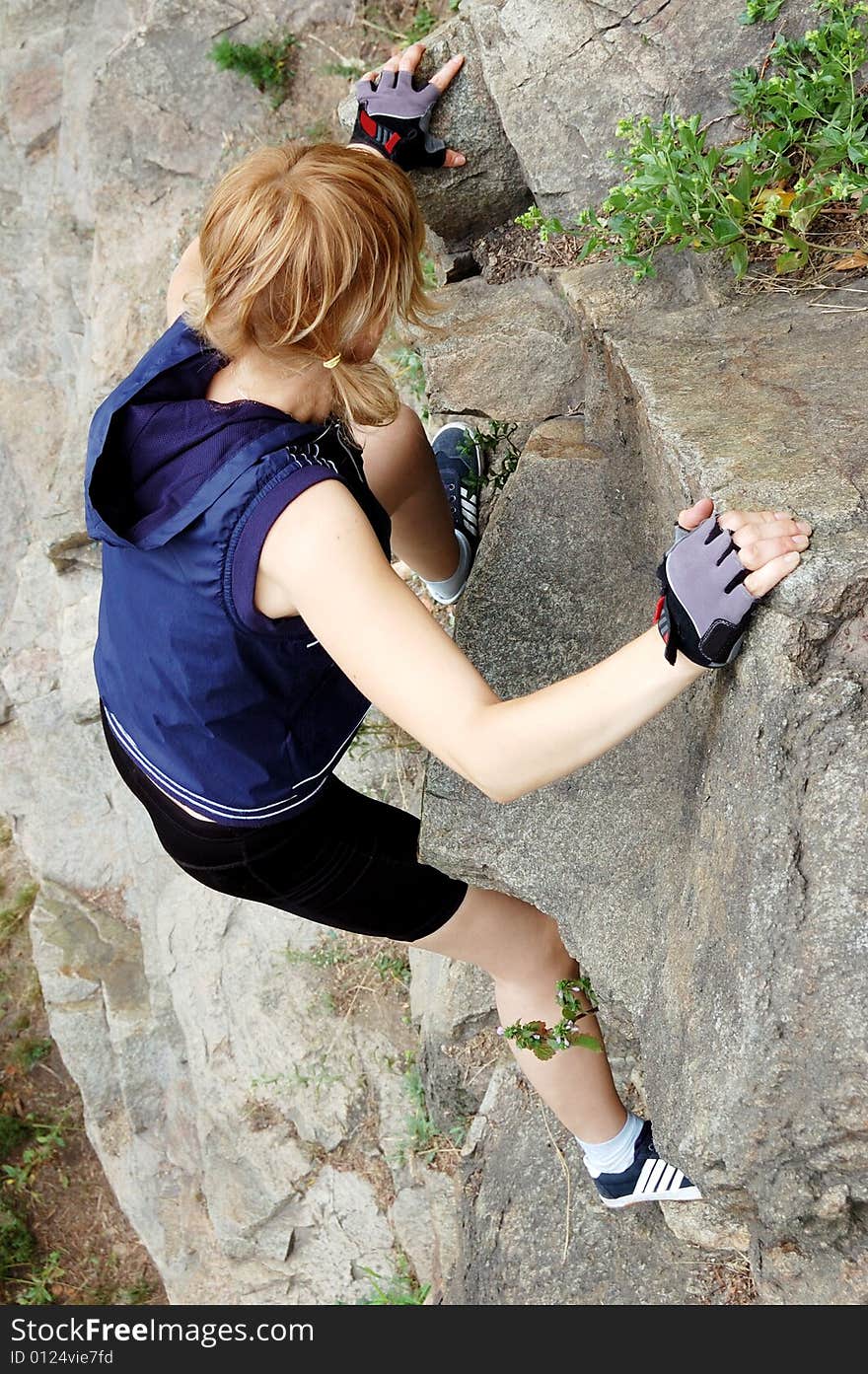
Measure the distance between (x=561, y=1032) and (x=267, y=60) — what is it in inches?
188

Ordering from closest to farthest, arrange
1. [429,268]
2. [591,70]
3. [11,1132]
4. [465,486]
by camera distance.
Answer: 1. [591,70]
2. [465,486]
3. [429,268]
4. [11,1132]

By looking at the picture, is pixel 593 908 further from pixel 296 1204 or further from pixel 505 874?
pixel 296 1204

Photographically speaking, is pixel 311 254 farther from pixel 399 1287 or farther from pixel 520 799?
pixel 399 1287

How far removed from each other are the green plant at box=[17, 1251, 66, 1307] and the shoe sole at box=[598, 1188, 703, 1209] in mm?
4783

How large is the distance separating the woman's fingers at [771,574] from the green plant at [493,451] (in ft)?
4.97

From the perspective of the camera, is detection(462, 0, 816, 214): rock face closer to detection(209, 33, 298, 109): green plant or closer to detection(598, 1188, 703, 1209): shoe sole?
detection(209, 33, 298, 109): green plant

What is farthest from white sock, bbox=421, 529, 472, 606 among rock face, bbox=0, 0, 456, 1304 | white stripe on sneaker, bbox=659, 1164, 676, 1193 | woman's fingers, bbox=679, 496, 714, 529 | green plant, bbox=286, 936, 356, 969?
green plant, bbox=286, 936, 356, 969

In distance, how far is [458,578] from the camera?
3.46 metres

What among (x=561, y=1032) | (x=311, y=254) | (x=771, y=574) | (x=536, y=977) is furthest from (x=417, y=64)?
(x=561, y=1032)

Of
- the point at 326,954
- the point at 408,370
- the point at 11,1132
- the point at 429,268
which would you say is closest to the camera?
the point at 429,268

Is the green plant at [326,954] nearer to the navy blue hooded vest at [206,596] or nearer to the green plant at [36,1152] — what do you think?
the navy blue hooded vest at [206,596]

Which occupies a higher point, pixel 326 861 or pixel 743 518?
pixel 743 518

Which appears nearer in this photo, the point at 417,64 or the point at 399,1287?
the point at 417,64

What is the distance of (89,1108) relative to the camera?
6.46 meters
